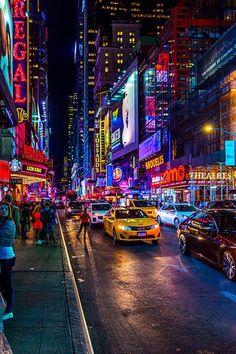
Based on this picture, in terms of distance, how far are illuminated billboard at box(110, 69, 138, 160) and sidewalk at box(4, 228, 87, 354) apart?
83198 mm

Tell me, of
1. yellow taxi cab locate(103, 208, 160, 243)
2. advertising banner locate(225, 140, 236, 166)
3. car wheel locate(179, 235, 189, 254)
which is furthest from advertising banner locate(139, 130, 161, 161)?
car wheel locate(179, 235, 189, 254)

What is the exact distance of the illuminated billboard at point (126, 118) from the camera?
310ft

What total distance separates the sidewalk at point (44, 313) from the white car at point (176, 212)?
13510 millimetres

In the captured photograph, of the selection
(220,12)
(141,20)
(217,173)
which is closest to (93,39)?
(141,20)

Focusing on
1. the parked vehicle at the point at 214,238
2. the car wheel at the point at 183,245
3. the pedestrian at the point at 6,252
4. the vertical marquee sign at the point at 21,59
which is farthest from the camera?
the vertical marquee sign at the point at 21,59

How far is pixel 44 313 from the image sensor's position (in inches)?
251

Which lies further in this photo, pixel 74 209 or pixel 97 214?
pixel 74 209

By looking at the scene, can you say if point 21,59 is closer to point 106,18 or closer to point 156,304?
point 156,304

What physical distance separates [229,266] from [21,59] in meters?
18.8

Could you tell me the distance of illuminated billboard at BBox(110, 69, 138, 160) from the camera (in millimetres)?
94438

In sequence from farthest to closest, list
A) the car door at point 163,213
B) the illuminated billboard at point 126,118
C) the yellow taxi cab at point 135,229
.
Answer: the illuminated billboard at point 126,118 → the car door at point 163,213 → the yellow taxi cab at point 135,229

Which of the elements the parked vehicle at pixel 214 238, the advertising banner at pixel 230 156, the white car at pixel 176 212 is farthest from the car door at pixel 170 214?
the parked vehicle at pixel 214 238

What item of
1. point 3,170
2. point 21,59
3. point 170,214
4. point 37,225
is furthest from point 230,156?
point 37,225

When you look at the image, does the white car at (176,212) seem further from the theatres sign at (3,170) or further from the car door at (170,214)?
the theatres sign at (3,170)
